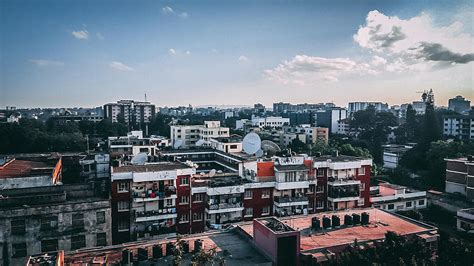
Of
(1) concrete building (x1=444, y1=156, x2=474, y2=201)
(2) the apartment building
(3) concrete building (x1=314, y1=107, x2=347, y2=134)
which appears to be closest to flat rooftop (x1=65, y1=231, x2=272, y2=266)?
(2) the apartment building

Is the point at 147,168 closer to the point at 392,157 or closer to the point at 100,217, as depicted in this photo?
the point at 100,217

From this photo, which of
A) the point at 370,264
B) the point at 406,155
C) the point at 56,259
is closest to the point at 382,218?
the point at 370,264

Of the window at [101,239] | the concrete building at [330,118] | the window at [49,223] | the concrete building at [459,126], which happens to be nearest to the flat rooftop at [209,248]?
the window at [101,239]

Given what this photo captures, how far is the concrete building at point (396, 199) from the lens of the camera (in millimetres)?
36188

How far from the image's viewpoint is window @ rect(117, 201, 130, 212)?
1000 inches

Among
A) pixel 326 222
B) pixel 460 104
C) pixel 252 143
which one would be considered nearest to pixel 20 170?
pixel 252 143

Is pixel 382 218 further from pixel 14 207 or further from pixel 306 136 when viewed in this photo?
pixel 306 136

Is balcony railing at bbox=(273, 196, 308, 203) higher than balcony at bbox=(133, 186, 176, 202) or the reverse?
the reverse

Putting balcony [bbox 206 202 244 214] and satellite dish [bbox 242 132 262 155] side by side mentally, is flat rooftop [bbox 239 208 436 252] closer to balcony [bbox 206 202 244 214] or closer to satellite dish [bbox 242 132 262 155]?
balcony [bbox 206 202 244 214]

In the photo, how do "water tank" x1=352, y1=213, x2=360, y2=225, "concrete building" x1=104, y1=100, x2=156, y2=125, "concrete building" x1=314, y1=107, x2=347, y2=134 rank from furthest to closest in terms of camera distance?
"concrete building" x1=104, y1=100, x2=156, y2=125 < "concrete building" x1=314, y1=107, x2=347, y2=134 < "water tank" x1=352, y1=213, x2=360, y2=225

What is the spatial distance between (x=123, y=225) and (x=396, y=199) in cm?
2635

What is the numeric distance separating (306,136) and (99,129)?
1858 inches

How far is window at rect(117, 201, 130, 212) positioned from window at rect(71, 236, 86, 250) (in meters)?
4.41

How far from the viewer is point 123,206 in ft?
83.7
